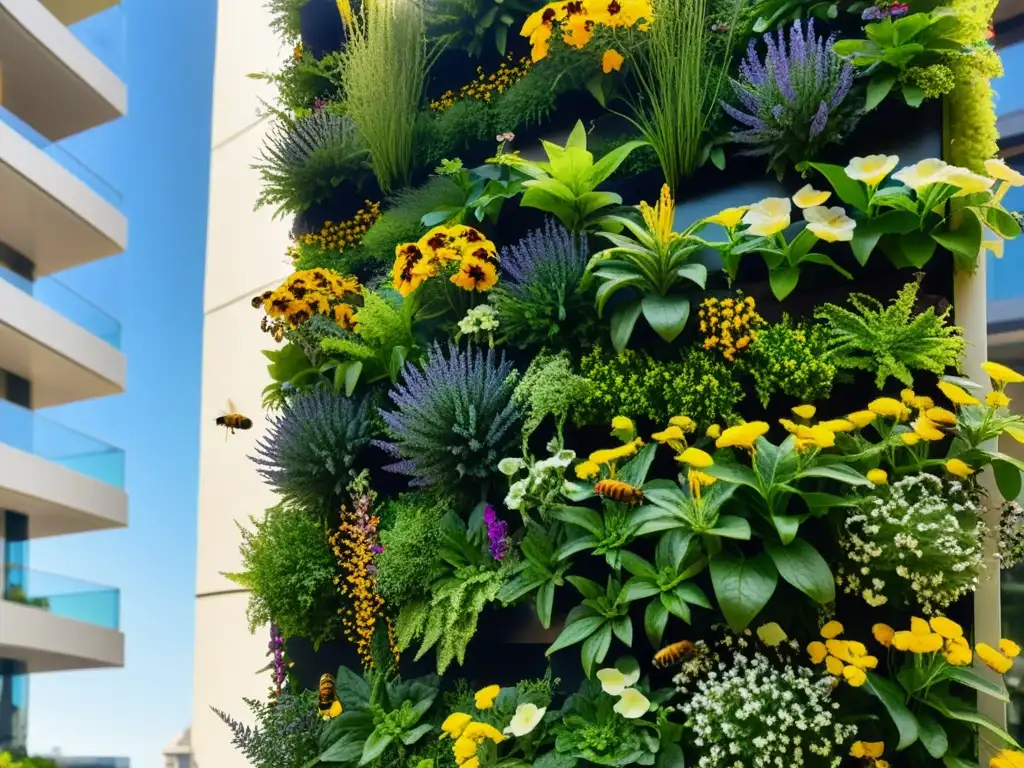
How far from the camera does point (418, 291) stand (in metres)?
2.35

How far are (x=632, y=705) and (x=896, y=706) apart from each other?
21.3 inches

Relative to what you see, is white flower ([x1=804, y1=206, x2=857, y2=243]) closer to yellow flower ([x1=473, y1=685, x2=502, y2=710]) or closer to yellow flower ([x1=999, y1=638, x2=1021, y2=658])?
yellow flower ([x1=999, y1=638, x2=1021, y2=658])

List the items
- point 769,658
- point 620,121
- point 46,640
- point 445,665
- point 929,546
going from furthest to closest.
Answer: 1. point 46,640
2. point 620,121
3. point 445,665
4. point 769,658
5. point 929,546

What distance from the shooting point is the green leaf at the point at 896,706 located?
1536 mm

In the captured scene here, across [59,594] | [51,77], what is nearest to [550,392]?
[59,594]

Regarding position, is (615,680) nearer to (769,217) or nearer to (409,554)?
(409,554)

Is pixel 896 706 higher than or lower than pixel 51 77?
lower

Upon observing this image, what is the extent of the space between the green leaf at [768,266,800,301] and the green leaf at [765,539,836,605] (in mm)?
589

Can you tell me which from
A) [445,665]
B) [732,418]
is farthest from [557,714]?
[732,418]

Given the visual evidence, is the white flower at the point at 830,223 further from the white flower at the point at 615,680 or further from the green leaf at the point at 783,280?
the white flower at the point at 615,680

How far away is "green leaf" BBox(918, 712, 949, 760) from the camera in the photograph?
1.54 metres

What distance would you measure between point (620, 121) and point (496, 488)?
116 cm

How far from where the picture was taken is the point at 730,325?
1881 mm

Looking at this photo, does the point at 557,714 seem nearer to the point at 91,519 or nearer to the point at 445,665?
the point at 445,665
